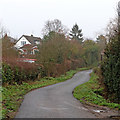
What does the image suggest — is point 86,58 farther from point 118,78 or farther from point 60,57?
point 118,78

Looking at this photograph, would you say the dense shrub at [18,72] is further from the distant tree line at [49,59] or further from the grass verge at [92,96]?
the grass verge at [92,96]

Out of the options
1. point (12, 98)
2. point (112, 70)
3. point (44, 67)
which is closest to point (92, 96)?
point (112, 70)

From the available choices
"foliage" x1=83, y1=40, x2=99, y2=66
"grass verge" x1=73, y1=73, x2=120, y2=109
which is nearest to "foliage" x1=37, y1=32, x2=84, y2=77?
"grass verge" x1=73, y1=73, x2=120, y2=109

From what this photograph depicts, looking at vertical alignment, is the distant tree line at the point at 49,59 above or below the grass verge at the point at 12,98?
above

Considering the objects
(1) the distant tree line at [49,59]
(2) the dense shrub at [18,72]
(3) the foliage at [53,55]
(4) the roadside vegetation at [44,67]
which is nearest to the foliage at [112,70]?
(4) the roadside vegetation at [44,67]

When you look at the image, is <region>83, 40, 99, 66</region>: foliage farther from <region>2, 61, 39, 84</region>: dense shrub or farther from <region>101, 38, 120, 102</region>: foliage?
<region>101, 38, 120, 102</region>: foliage

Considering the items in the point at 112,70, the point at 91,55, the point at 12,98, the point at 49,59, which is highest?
the point at 91,55

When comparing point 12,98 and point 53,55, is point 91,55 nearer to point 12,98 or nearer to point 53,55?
point 53,55

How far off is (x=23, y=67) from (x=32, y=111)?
1294cm

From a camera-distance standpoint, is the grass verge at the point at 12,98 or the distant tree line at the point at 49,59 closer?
the grass verge at the point at 12,98

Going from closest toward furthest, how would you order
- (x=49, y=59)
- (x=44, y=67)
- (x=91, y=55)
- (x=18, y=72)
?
(x=18, y=72)
(x=44, y=67)
(x=49, y=59)
(x=91, y=55)

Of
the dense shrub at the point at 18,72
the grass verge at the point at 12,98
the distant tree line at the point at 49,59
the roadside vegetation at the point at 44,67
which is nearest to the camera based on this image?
the grass verge at the point at 12,98

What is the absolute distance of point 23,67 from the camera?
21641mm

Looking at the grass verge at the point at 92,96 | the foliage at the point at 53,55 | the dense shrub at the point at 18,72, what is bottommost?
the grass verge at the point at 92,96
